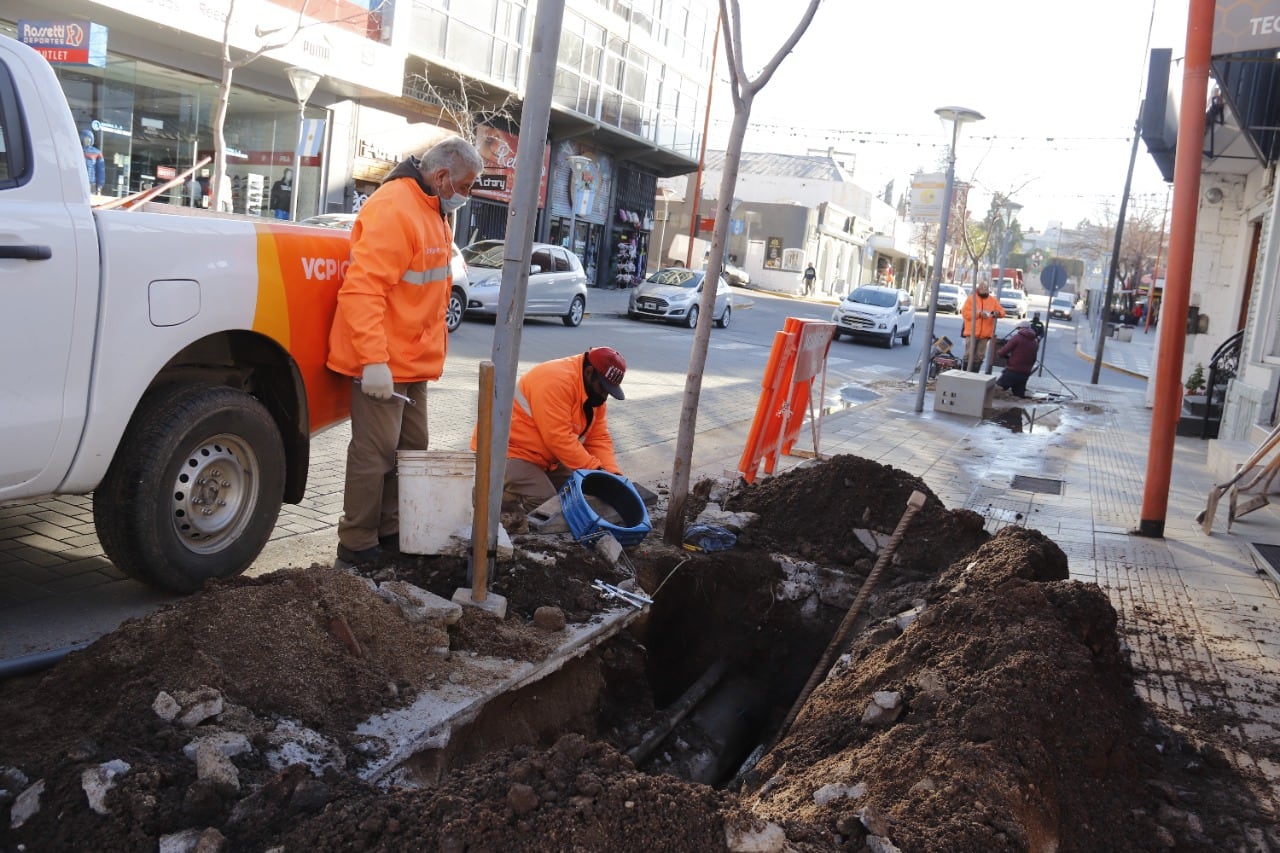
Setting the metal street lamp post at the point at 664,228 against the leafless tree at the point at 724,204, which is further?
the metal street lamp post at the point at 664,228

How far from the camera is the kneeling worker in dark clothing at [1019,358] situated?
1712cm

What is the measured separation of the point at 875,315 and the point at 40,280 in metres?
24.4

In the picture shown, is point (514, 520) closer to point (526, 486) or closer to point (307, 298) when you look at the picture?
point (526, 486)

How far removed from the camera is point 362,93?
22.9 metres

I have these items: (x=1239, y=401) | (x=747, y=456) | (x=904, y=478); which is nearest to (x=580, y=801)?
(x=904, y=478)

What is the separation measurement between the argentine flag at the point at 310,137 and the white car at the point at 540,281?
347 centimetres

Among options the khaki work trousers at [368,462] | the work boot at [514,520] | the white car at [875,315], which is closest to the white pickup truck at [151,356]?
the khaki work trousers at [368,462]

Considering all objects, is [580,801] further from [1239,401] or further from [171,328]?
[1239,401]

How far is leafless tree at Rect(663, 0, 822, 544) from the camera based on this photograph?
5.52 m

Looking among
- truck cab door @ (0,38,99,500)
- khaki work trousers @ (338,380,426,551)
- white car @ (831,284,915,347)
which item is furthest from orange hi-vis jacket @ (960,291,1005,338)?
truck cab door @ (0,38,99,500)

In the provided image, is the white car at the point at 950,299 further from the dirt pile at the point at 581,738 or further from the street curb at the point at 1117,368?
the dirt pile at the point at 581,738

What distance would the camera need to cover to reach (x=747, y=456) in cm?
755

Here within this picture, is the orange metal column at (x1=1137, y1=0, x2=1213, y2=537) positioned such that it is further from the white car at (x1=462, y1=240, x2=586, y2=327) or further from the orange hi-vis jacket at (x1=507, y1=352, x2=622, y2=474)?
the white car at (x1=462, y1=240, x2=586, y2=327)

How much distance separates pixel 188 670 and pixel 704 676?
278 centimetres
